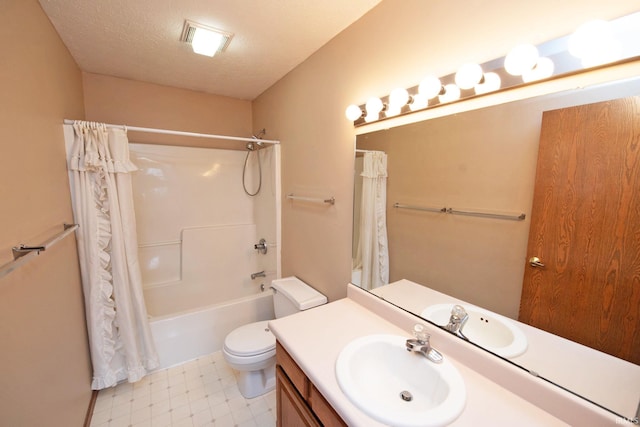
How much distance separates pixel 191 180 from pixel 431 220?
94.1 inches

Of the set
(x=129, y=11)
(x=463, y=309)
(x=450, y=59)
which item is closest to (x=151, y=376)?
(x=463, y=309)

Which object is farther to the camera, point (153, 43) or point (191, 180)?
point (191, 180)

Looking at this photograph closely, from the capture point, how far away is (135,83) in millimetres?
2344

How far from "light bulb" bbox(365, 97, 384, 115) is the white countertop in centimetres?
95

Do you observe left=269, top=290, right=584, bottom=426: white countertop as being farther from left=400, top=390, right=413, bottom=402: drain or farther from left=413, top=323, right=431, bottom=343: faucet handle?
left=400, top=390, right=413, bottom=402: drain

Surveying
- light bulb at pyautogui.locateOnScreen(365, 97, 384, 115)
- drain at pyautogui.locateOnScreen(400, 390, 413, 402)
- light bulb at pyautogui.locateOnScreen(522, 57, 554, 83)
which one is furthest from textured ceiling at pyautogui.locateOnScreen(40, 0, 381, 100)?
drain at pyautogui.locateOnScreen(400, 390, 413, 402)

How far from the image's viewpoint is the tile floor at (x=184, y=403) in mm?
1662

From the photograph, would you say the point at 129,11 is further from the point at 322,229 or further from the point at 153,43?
the point at 322,229

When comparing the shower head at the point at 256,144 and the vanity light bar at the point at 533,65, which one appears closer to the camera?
the vanity light bar at the point at 533,65

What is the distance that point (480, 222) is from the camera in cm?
100

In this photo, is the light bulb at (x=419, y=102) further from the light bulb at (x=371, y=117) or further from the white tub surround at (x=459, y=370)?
the white tub surround at (x=459, y=370)

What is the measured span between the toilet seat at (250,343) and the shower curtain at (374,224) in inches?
33.0

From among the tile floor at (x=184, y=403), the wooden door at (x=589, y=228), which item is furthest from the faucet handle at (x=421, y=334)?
the tile floor at (x=184, y=403)

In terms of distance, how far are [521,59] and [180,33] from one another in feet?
5.79
